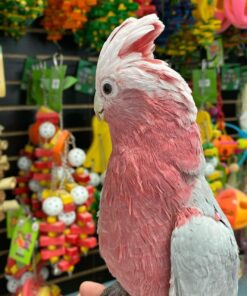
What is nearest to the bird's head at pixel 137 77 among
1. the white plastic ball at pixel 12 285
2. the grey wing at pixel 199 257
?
the grey wing at pixel 199 257

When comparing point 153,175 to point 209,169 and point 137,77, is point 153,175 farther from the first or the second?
point 209,169

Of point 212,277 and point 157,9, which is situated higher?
point 157,9

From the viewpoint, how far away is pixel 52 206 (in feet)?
3.90

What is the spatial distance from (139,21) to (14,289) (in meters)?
1.05

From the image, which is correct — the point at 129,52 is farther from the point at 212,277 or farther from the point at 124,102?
the point at 212,277

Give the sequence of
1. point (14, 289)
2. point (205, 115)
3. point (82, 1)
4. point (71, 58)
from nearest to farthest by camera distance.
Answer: point (82, 1) → point (14, 289) → point (205, 115) → point (71, 58)

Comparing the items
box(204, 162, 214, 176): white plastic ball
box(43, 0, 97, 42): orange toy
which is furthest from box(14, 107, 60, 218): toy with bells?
box(204, 162, 214, 176): white plastic ball

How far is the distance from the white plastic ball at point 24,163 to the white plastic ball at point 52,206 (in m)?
0.18

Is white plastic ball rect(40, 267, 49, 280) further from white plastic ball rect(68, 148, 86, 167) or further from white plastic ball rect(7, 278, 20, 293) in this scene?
white plastic ball rect(68, 148, 86, 167)

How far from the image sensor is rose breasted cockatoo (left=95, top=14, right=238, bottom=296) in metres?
0.53

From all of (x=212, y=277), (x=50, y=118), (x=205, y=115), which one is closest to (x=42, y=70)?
(x=50, y=118)

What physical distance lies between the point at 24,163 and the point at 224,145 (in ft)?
2.22

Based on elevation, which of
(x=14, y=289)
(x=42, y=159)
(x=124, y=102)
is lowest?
(x=14, y=289)

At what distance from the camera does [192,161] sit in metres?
0.54
